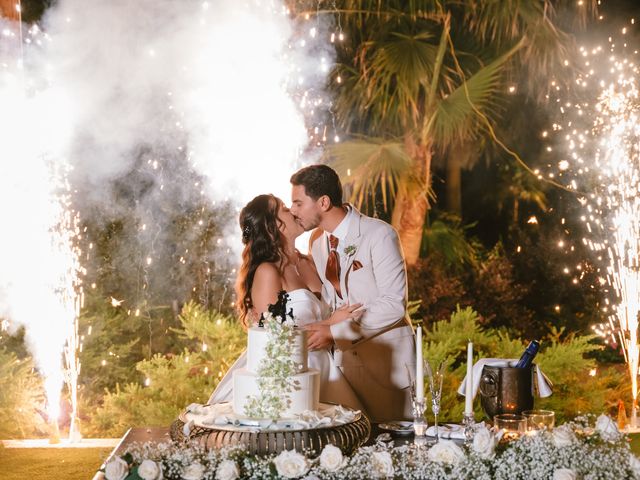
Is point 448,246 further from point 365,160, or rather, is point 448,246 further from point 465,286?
point 365,160

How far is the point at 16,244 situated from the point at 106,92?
1781mm

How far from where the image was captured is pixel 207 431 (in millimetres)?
3189

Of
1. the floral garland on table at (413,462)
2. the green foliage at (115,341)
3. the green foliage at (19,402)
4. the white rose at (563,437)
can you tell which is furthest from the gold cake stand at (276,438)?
the green foliage at (115,341)

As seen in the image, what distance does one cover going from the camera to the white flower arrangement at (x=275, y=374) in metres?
3.23

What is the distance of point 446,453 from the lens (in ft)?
9.86

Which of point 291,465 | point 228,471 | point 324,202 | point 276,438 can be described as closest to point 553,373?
point 324,202

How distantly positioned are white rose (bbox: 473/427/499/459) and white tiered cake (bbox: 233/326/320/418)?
635mm

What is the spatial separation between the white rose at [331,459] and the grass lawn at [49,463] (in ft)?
11.0

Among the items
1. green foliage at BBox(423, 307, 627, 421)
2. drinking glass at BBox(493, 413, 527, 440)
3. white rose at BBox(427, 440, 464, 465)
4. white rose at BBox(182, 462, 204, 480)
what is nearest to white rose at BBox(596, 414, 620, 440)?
drinking glass at BBox(493, 413, 527, 440)

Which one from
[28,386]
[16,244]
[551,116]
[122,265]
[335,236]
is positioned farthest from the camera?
[551,116]

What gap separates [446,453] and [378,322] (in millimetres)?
1463

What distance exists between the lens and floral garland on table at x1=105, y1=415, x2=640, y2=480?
2.90m

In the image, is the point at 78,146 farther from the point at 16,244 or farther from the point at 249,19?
the point at 249,19

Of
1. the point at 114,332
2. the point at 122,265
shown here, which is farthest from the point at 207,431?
the point at 122,265
